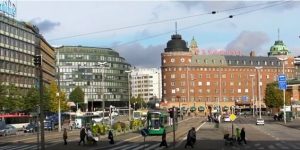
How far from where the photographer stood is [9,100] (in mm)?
97875

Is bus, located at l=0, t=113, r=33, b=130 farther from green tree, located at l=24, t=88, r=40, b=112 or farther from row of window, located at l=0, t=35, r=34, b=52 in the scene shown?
row of window, located at l=0, t=35, r=34, b=52

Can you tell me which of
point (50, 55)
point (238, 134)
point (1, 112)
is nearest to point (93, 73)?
point (50, 55)

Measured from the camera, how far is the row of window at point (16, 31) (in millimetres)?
118381

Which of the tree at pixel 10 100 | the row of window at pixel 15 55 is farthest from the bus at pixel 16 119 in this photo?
the row of window at pixel 15 55

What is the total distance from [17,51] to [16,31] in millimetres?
4449

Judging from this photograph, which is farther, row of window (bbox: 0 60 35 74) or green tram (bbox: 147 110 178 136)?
row of window (bbox: 0 60 35 74)

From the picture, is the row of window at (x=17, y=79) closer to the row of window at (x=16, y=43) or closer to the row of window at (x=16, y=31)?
the row of window at (x=16, y=43)

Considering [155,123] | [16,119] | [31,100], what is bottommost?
[16,119]

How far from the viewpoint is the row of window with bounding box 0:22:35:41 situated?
4661 inches

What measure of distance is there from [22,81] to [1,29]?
54.6 ft

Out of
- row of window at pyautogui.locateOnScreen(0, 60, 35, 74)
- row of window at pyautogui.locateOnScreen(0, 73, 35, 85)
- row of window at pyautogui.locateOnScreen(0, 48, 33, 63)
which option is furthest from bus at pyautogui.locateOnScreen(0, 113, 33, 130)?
row of window at pyautogui.locateOnScreen(0, 48, 33, 63)

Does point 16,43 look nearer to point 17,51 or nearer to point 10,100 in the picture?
point 17,51

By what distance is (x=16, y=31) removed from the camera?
12531cm

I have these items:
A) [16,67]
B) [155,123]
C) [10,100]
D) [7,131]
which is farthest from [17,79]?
[155,123]
